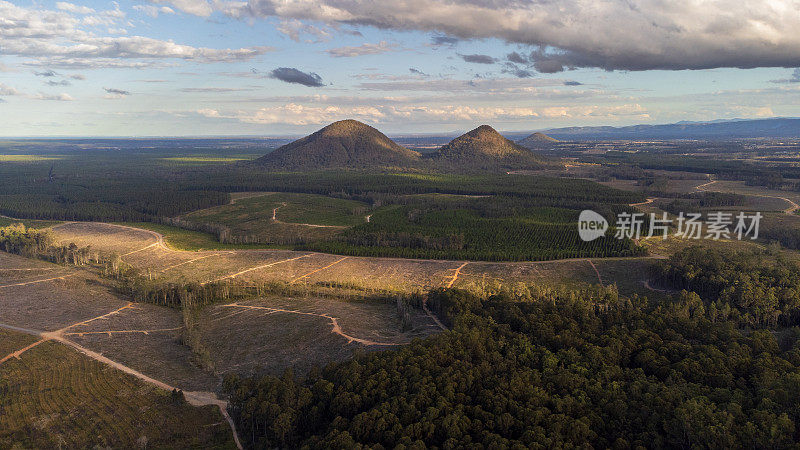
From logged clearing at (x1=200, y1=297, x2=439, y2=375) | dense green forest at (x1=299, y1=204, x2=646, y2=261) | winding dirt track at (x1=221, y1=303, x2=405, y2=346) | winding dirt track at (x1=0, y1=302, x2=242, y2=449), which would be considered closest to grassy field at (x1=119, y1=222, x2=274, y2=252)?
dense green forest at (x1=299, y1=204, x2=646, y2=261)

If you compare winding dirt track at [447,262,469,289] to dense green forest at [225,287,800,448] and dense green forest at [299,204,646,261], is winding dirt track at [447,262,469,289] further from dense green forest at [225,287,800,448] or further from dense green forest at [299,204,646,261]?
dense green forest at [225,287,800,448]

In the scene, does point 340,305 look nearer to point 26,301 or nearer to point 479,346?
point 479,346

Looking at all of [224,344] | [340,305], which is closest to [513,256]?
[340,305]

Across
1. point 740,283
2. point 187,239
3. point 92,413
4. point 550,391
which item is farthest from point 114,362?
point 740,283

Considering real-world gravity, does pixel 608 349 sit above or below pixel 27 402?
above

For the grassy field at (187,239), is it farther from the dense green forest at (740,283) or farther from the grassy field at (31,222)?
the dense green forest at (740,283)

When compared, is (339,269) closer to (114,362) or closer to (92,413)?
(114,362)

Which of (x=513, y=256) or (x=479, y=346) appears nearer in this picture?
(x=479, y=346)

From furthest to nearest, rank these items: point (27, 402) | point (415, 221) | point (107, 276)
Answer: point (415, 221), point (107, 276), point (27, 402)
